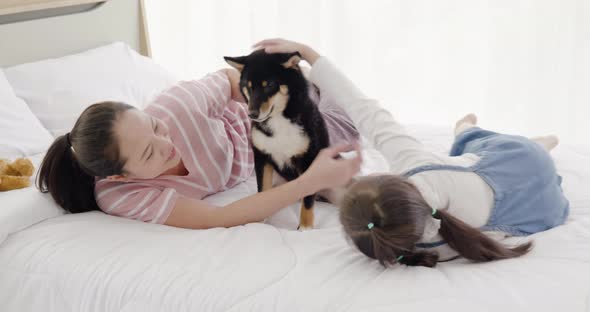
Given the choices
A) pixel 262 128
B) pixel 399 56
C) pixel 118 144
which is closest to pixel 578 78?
pixel 399 56

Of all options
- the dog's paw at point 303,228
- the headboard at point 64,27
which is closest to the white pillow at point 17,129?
the headboard at point 64,27

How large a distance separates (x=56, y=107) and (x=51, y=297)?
94 centimetres

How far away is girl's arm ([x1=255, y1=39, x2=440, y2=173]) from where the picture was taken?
1344 millimetres

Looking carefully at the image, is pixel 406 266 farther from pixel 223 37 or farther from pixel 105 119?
pixel 223 37

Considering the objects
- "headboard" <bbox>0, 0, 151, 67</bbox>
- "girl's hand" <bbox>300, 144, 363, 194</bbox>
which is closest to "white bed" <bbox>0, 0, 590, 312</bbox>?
"girl's hand" <bbox>300, 144, 363, 194</bbox>

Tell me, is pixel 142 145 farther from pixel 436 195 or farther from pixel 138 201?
pixel 436 195

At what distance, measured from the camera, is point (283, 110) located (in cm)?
139

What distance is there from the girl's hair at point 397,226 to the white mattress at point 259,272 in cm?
3

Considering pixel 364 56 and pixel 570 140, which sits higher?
pixel 364 56

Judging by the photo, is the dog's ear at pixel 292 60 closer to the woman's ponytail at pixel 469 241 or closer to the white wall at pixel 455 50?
the woman's ponytail at pixel 469 241

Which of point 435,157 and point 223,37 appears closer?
point 435,157

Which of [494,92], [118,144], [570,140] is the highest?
[118,144]

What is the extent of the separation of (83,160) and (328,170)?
60cm

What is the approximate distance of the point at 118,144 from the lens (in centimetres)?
142
